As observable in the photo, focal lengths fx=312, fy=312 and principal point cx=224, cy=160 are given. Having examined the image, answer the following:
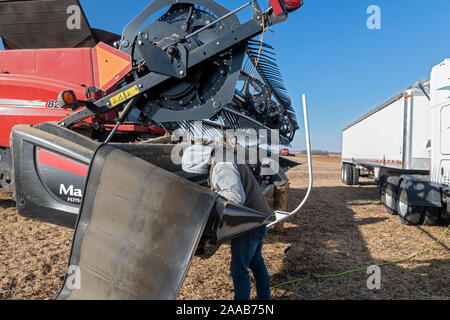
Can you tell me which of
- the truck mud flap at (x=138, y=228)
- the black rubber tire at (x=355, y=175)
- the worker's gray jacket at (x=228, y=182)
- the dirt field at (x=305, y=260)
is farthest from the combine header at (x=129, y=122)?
the black rubber tire at (x=355, y=175)

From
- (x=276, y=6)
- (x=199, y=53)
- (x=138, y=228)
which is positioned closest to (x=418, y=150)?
(x=276, y=6)

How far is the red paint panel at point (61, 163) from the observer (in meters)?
2.31

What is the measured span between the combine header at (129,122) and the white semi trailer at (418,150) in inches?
103

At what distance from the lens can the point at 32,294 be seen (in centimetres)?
279

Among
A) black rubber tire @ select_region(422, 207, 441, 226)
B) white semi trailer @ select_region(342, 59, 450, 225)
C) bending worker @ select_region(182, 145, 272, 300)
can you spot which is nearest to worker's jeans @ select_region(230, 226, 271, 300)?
bending worker @ select_region(182, 145, 272, 300)

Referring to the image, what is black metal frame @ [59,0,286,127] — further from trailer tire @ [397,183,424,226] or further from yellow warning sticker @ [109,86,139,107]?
trailer tire @ [397,183,424,226]

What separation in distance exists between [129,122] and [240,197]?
265 cm

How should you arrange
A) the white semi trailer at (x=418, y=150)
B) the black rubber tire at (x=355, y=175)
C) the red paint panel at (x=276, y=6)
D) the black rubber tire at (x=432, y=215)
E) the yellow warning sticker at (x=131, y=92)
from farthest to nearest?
the black rubber tire at (x=355, y=175) → the black rubber tire at (x=432, y=215) → the white semi trailer at (x=418, y=150) → the yellow warning sticker at (x=131, y=92) → the red paint panel at (x=276, y=6)

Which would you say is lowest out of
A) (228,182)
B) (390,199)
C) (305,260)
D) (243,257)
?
(305,260)

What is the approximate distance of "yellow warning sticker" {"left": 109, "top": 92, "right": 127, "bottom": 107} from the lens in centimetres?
305

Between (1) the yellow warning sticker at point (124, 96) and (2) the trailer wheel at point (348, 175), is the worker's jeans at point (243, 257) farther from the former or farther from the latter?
(2) the trailer wheel at point (348, 175)

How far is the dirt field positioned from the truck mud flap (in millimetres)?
1238

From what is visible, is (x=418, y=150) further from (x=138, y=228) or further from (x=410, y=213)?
(x=138, y=228)

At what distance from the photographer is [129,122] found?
4.25 meters
